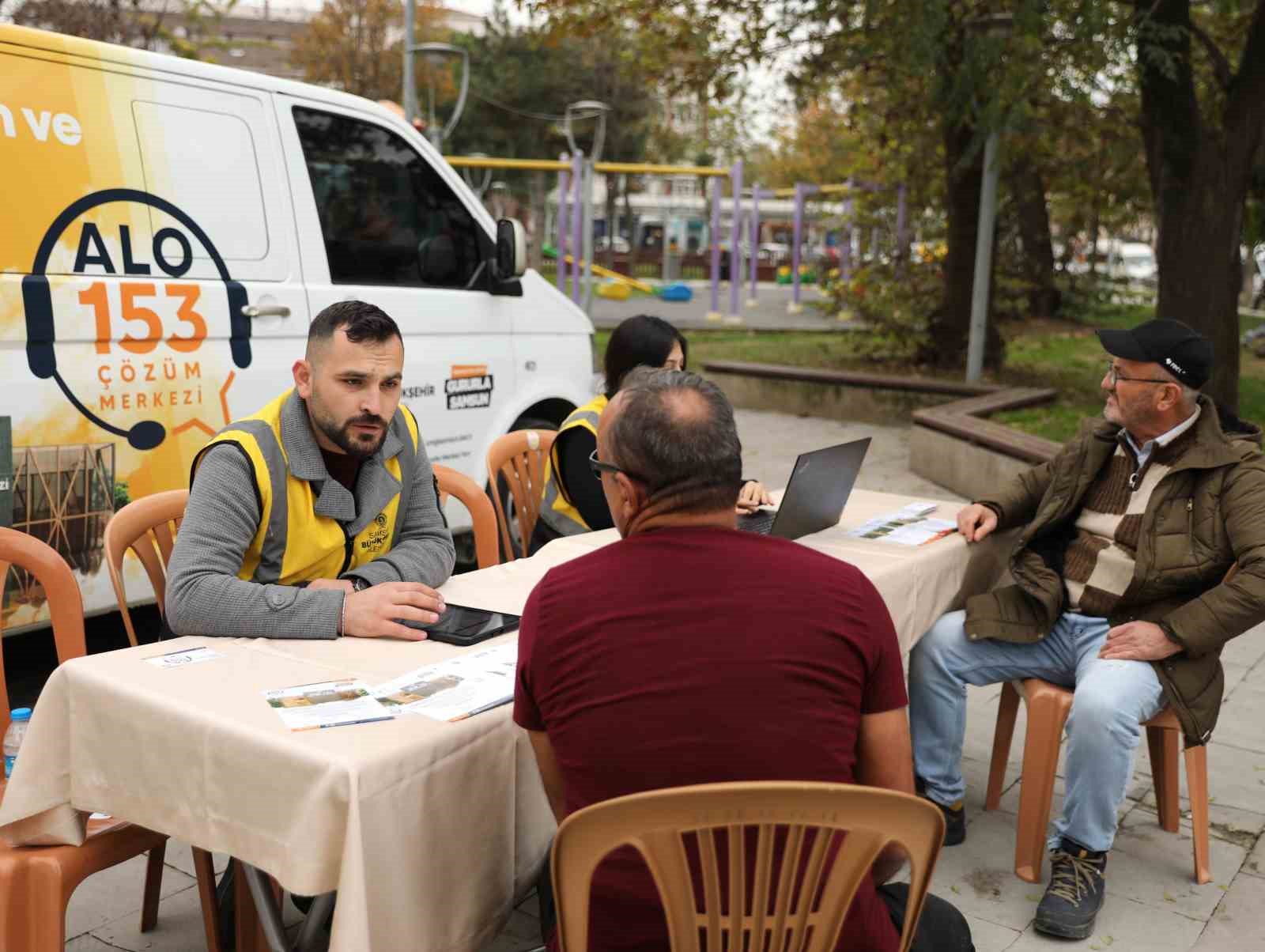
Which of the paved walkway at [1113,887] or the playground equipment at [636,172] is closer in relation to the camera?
the paved walkway at [1113,887]

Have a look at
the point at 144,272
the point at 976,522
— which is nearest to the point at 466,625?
the point at 976,522

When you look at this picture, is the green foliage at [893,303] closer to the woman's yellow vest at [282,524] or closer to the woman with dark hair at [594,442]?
the woman with dark hair at [594,442]

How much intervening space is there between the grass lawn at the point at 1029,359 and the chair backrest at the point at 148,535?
24.4 ft

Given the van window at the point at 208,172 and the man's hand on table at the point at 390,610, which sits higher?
the van window at the point at 208,172

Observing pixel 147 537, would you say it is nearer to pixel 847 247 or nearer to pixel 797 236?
pixel 847 247

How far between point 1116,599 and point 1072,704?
0.39 m

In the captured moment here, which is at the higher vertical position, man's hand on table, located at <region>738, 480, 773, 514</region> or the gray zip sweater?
the gray zip sweater

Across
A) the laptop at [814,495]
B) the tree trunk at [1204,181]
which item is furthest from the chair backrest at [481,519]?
the tree trunk at [1204,181]

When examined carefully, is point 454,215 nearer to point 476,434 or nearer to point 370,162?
point 370,162

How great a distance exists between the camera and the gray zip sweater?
9.12 feet

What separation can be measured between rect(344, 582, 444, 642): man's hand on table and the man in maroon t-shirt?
0.78m

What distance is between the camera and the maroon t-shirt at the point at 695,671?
1.89 metres

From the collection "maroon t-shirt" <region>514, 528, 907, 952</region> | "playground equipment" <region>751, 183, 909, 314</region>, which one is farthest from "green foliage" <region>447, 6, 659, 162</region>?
"maroon t-shirt" <region>514, 528, 907, 952</region>

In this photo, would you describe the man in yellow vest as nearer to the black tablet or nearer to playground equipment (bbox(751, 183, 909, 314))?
the black tablet
